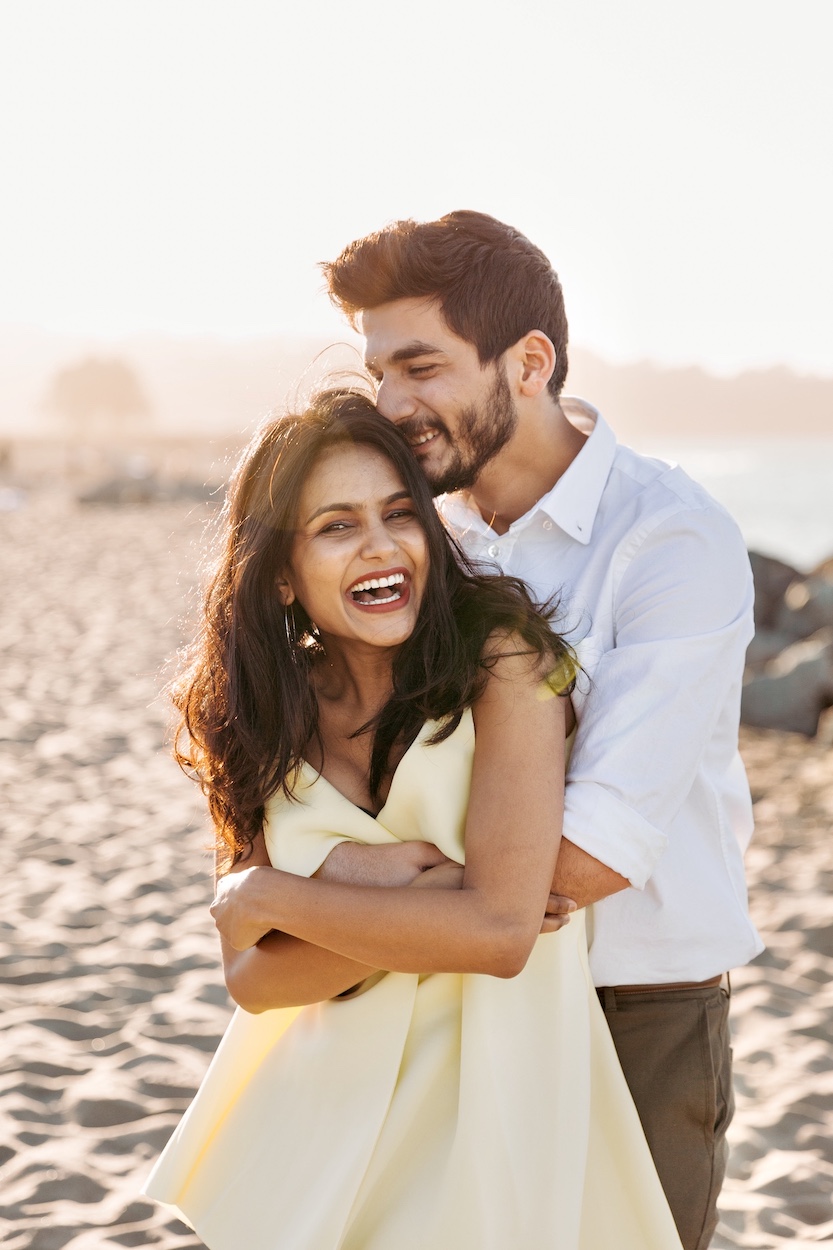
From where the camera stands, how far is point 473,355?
2652 mm

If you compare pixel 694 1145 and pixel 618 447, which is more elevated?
pixel 618 447

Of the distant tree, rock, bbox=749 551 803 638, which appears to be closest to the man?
rock, bbox=749 551 803 638

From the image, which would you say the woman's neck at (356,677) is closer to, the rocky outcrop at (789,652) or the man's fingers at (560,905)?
the man's fingers at (560,905)

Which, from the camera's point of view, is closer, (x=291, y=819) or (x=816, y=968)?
(x=291, y=819)

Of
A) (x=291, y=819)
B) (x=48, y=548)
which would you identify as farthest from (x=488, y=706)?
(x=48, y=548)

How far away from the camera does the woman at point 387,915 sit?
6.57 ft

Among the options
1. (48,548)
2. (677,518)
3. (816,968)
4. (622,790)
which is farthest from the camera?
(48,548)

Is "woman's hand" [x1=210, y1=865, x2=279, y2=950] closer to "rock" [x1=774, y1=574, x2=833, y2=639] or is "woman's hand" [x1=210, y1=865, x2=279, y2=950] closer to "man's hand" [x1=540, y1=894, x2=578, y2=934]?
"man's hand" [x1=540, y1=894, x2=578, y2=934]

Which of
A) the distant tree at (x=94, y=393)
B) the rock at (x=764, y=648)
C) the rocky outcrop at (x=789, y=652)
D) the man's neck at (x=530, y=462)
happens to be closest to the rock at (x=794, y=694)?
the rocky outcrop at (x=789, y=652)

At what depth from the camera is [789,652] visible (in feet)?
30.8

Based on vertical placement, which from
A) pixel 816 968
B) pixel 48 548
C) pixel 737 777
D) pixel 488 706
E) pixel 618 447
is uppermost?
pixel 618 447

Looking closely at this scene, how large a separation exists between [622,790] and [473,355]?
41.8 inches

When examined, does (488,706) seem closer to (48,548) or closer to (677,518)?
(677,518)

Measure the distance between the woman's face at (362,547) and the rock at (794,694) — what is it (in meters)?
6.76
